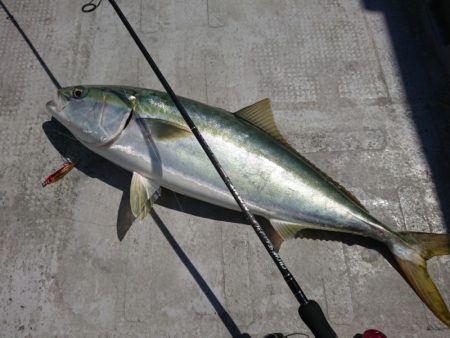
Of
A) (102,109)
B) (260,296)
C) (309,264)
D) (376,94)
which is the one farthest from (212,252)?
(376,94)

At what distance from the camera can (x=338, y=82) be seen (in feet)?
10.3

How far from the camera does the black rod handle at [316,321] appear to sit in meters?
1.74

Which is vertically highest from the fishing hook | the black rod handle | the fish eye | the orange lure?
the fishing hook

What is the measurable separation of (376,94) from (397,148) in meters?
0.53

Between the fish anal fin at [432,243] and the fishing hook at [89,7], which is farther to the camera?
the fishing hook at [89,7]

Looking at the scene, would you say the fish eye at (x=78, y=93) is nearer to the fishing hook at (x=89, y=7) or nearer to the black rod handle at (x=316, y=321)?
the fishing hook at (x=89, y=7)

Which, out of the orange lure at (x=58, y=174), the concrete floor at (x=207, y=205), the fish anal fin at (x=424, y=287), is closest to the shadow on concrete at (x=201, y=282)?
the concrete floor at (x=207, y=205)

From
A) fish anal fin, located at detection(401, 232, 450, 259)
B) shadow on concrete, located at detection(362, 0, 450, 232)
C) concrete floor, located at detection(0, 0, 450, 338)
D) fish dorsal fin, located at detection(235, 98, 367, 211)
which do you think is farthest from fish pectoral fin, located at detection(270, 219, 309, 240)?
shadow on concrete, located at detection(362, 0, 450, 232)

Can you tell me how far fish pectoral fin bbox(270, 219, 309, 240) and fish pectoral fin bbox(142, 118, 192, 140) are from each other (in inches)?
34.0

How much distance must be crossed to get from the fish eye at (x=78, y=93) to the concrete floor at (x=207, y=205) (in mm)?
530

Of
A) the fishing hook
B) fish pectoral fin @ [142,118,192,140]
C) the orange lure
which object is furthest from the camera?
the fishing hook

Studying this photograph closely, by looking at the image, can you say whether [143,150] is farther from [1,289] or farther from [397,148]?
[397,148]

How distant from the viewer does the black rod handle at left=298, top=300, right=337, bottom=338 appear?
174 centimetres

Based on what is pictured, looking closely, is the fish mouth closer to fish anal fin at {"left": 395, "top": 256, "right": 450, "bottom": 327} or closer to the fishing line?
the fishing line
